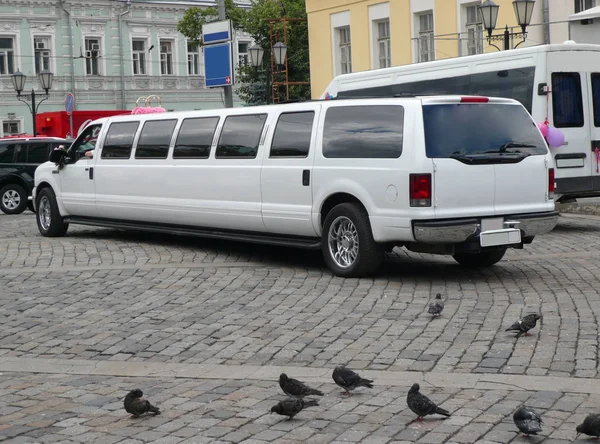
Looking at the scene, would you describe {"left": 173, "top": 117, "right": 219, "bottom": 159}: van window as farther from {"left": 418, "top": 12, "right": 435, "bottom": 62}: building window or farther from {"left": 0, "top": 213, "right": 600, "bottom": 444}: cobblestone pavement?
{"left": 418, "top": 12, "right": 435, "bottom": 62}: building window

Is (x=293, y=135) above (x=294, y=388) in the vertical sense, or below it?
above

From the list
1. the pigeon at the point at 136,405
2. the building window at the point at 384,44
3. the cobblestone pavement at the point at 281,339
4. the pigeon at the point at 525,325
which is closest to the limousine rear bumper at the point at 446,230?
the cobblestone pavement at the point at 281,339

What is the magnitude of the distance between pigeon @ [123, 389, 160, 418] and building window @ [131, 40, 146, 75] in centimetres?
5282

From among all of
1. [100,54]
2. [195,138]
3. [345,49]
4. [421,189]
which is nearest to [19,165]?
[195,138]

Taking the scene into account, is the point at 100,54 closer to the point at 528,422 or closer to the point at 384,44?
the point at 384,44

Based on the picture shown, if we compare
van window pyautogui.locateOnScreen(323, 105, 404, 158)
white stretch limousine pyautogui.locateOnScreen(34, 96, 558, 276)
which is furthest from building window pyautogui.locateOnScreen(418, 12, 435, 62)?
van window pyautogui.locateOnScreen(323, 105, 404, 158)

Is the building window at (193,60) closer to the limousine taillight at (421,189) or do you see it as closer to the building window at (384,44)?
the building window at (384,44)

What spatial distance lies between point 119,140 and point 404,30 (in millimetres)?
19621

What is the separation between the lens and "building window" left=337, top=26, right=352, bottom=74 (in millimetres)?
36938

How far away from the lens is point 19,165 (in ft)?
86.1

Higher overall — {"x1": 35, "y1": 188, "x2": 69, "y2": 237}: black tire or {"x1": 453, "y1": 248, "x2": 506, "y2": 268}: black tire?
{"x1": 35, "y1": 188, "x2": 69, "y2": 237}: black tire

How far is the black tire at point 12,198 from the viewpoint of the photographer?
26.0 metres

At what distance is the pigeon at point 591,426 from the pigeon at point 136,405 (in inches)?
94.1

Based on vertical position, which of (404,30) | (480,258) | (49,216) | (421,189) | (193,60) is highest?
(193,60)
